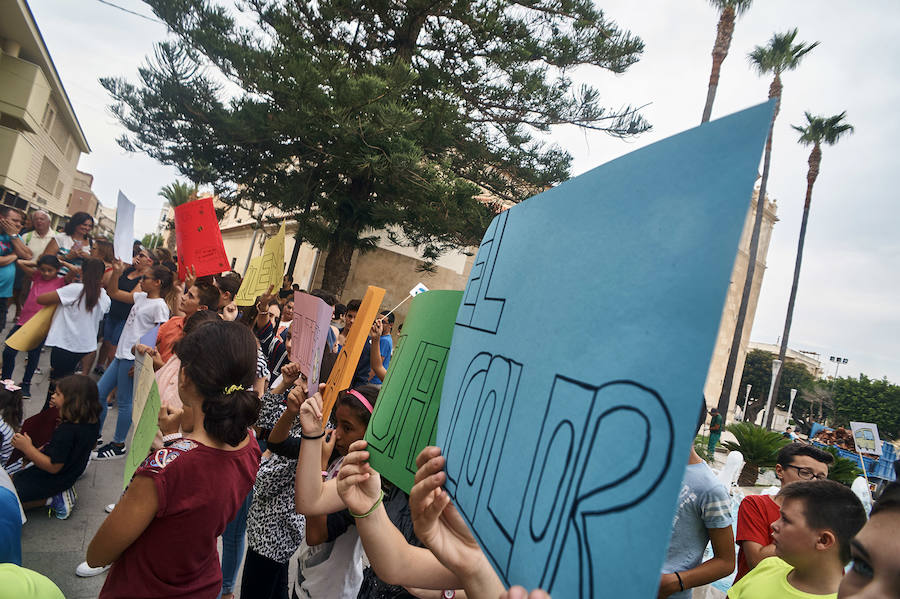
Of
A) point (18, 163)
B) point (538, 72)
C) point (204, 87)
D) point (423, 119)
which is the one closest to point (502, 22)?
point (538, 72)

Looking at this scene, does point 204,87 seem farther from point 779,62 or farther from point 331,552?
point 779,62

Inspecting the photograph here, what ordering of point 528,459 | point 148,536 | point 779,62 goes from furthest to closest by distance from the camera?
point 779,62, point 148,536, point 528,459

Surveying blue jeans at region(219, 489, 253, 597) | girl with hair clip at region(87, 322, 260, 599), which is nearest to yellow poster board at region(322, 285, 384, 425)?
girl with hair clip at region(87, 322, 260, 599)

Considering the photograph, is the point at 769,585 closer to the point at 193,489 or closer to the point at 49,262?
the point at 193,489

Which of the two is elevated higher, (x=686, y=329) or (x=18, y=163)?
(x=18, y=163)

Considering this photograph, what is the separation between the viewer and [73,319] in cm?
486

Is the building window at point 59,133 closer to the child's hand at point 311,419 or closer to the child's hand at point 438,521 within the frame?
the child's hand at point 311,419

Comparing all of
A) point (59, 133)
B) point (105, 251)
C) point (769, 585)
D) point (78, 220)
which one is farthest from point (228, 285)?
point (59, 133)

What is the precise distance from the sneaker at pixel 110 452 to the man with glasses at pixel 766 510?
4.57 m

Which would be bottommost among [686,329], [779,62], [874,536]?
[874,536]

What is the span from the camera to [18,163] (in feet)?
66.9

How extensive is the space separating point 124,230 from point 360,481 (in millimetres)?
5589

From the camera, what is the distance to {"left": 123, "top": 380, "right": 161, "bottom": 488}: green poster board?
1770mm

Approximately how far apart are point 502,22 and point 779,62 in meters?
14.6
